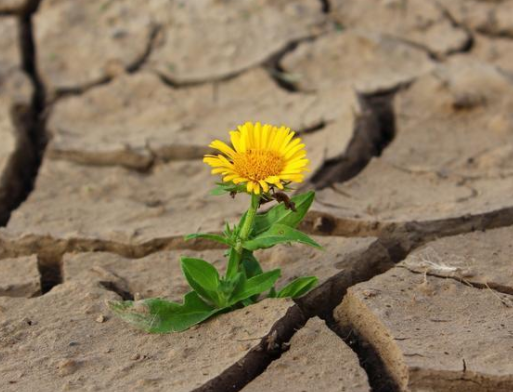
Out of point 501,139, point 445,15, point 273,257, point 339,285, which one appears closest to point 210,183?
point 273,257

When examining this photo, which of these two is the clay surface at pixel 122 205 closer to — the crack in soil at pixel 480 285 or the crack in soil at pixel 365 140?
the crack in soil at pixel 365 140

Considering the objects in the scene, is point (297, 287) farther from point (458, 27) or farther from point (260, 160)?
point (458, 27)

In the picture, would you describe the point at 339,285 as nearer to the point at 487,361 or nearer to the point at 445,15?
the point at 487,361

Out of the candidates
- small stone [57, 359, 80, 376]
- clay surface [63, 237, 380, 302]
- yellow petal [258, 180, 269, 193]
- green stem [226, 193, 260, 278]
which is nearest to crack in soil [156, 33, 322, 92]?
clay surface [63, 237, 380, 302]

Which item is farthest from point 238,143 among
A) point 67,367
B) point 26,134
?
point 26,134

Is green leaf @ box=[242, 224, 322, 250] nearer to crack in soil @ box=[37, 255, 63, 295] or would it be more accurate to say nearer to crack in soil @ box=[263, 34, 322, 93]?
crack in soil @ box=[37, 255, 63, 295]

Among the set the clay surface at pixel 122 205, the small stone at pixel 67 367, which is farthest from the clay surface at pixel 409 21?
the small stone at pixel 67 367
